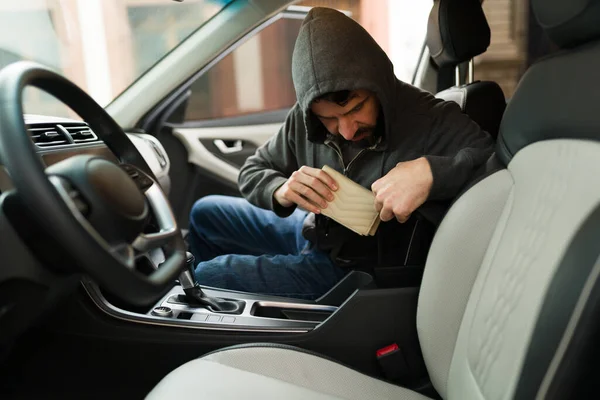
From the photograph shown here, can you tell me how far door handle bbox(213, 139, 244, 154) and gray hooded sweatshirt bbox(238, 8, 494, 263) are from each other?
93cm

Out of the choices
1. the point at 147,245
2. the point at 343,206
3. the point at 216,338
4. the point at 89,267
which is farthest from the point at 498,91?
the point at 89,267

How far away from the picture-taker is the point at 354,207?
1190 mm

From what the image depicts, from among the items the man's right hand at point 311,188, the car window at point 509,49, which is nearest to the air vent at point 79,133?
the man's right hand at point 311,188

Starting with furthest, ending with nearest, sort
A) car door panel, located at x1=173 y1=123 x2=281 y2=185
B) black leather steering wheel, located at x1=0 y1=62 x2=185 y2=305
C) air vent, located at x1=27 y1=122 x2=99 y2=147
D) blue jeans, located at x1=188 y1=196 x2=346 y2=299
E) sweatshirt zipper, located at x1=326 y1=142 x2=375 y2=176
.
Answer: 1. car door panel, located at x1=173 y1=123 x2=281 y2=185
2. blue jeans, located at x1=188 y1=196 x2=346 y2=299
3. sweatshirt zipper, located at x1=326 y1=142 x2=375 y2=176
4. air vent, located at x1=27 y1=122 x2=99 y2=147
5. black leather steering wheel, located at x1=0 y1=62 x2=185 y2=305

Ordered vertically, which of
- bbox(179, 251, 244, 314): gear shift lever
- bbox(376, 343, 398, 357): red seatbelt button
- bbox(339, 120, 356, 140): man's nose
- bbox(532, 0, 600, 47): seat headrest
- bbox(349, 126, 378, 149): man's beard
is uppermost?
bbox(532, 0, 600, 47): seat headrest

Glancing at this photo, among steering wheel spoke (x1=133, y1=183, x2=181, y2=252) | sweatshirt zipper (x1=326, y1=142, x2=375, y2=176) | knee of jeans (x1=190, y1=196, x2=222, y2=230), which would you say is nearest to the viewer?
steering wheel spoke (x1=133, y1=183, x2=181, y2=252)

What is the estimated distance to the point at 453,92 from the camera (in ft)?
5.05

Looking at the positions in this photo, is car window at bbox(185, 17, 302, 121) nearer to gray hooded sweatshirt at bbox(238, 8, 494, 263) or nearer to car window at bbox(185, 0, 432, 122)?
car window at bbox(185, 0, 432, 122)

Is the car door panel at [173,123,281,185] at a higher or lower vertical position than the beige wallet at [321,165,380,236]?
lower

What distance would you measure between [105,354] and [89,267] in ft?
2.04

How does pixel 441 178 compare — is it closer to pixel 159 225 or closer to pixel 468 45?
pixel 468 45

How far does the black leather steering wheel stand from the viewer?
0.61 m

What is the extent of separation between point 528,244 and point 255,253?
1086 millimetres

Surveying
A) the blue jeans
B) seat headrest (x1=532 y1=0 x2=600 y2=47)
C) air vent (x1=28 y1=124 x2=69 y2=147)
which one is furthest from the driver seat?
air vent (x1=28 y1=124 x2=69 y2=147)
